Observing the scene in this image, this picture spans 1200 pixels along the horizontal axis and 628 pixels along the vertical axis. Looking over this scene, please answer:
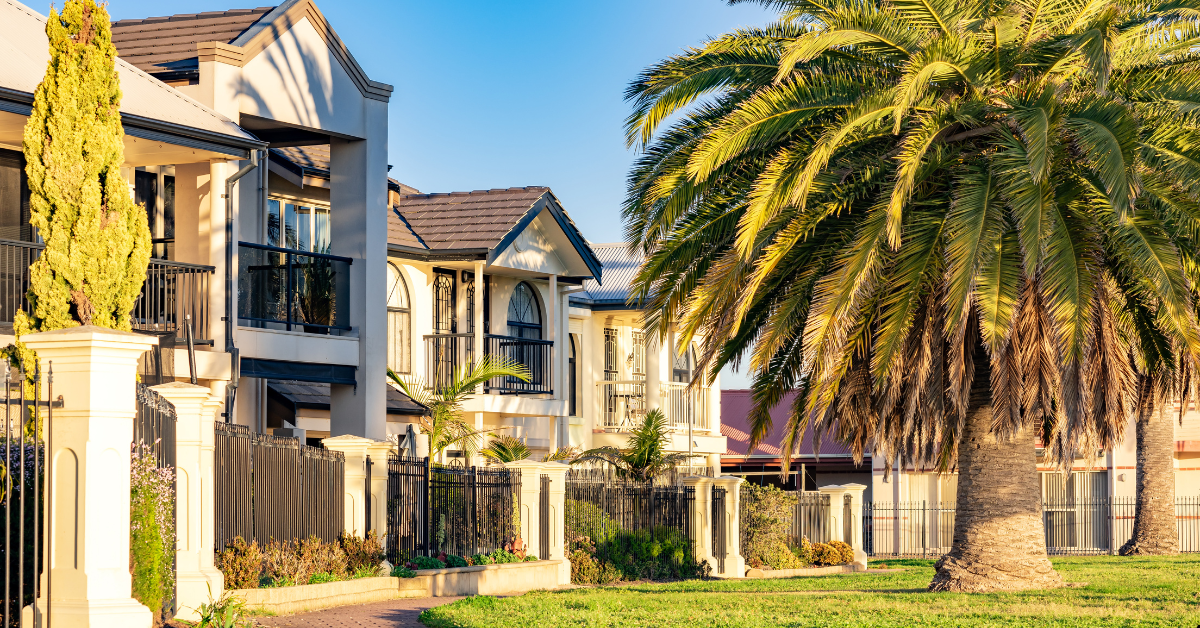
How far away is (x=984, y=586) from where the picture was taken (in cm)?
1725

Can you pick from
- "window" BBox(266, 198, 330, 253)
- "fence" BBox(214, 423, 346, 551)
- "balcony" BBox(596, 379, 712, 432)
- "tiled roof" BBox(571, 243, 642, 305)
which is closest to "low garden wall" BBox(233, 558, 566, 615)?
"fence" BBox(214, 423, 346, 551)

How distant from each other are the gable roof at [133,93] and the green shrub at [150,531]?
571 centimetres

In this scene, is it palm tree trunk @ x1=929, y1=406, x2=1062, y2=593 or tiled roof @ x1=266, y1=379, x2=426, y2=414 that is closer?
palm tree trunk @ x1=929, y1=406, x2=1062, y2=593

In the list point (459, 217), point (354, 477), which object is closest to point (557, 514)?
point (354, 477)

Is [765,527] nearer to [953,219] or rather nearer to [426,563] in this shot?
[426,563]

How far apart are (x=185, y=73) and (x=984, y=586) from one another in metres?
12.8

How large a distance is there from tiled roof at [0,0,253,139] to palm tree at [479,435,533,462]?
881cm

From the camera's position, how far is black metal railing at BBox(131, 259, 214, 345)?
17344mm

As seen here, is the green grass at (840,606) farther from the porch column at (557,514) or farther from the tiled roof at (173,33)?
the tiled roof at (173,33)

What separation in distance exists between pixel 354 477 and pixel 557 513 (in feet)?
16.0

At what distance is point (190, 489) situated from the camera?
12508mm

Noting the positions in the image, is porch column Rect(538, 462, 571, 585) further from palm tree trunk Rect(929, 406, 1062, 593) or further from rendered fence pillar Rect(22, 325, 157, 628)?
rendered fence pillar Rect(22, 325, 157, 628)

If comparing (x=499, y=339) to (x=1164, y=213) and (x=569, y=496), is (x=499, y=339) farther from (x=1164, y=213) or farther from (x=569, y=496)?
(x=1164, y=213)

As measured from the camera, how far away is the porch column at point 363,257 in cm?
2109
